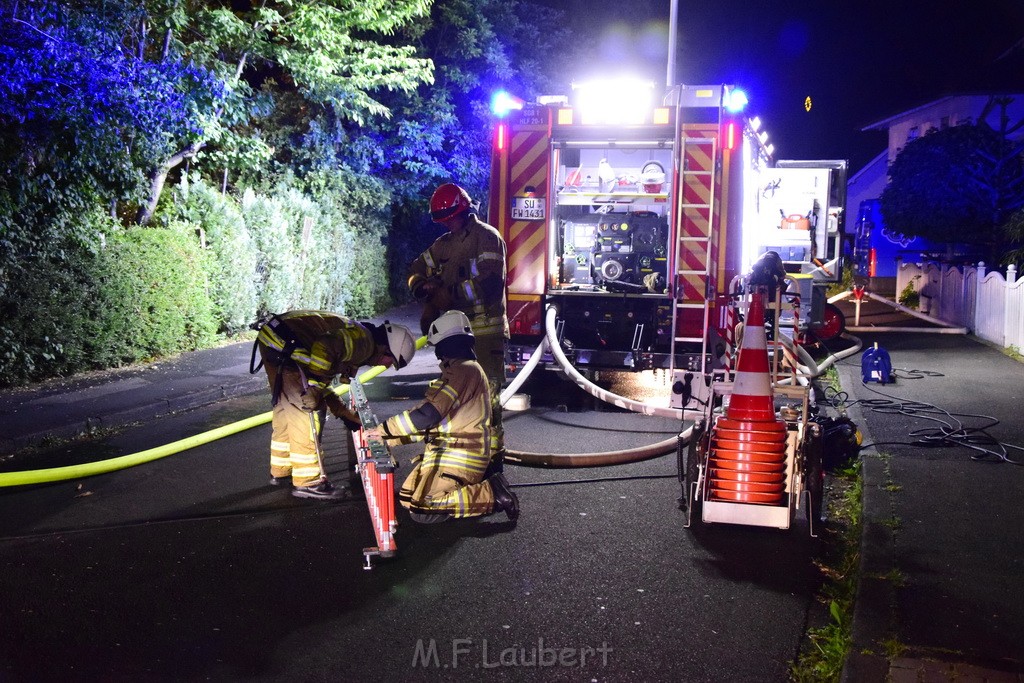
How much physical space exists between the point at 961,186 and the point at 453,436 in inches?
1148

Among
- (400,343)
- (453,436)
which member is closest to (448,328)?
(400,343)

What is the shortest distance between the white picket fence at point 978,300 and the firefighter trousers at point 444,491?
33.6 ft

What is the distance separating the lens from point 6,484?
526 cm

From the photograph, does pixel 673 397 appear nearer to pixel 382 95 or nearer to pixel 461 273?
pixel 461 273

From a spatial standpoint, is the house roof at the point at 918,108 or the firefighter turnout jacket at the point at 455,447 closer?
the firefighter turnout jacket at the point at 455,447

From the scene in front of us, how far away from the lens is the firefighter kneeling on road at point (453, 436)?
4547mm

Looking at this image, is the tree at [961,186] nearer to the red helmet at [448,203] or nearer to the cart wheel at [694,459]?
the red helmet at [448,203]

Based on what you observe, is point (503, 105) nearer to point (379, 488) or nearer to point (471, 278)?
point (471, 278)

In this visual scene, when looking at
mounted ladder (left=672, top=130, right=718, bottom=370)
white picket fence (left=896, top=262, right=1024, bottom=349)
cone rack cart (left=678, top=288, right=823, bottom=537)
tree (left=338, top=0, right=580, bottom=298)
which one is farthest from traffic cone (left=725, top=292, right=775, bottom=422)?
tree (left=338, top=0, right=580, bottom=298)

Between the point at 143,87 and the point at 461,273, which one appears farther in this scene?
the point at 143,87

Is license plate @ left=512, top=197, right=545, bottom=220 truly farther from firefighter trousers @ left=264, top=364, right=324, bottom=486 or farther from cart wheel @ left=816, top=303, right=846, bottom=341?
cart wheel @ left=816, top=303, right=846, bottom=341

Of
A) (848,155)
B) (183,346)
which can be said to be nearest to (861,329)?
(183,346)

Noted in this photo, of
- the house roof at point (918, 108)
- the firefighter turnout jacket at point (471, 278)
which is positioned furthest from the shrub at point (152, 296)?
the house roof at point (918, 108)

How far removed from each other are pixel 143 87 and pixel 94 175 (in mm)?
1186
